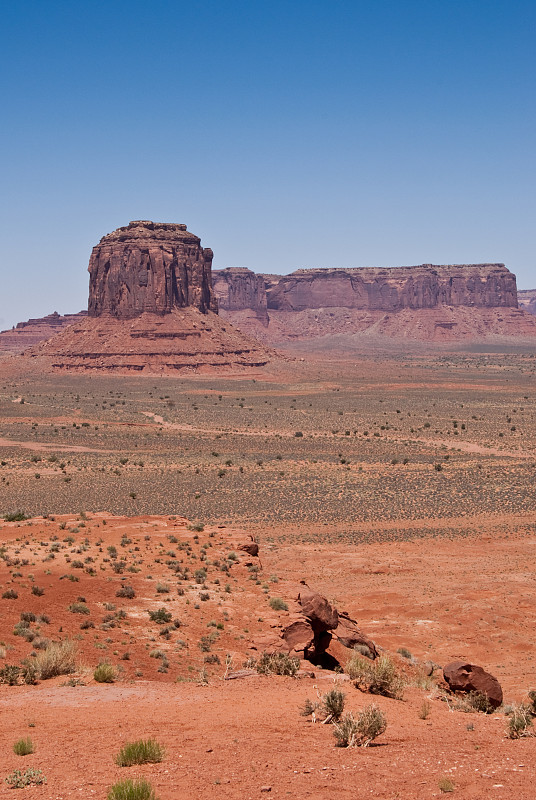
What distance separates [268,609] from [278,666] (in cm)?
363

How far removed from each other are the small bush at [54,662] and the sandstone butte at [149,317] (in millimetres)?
102093

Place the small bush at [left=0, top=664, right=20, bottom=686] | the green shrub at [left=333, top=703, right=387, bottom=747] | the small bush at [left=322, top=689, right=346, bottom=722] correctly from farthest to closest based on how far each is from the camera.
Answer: the small bush at [left=0, top=664, right=20, bottom=686], the small bush at [left=322, top=689, right=346, bottom=722], the green shrub at [left=333, top=703, right=387, bottom=747]

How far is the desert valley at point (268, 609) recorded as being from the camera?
8.39 metres

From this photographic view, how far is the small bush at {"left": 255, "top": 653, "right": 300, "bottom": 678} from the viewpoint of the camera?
12805 millimetres

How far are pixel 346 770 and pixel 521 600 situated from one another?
14.7 meters

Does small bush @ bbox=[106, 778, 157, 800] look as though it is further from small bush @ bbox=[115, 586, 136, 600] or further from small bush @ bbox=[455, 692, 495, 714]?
small bush @ bbox=[115, 586, 136, 600]

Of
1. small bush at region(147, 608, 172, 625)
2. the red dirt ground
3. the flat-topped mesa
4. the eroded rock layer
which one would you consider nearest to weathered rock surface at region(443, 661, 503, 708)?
the red dirt ground

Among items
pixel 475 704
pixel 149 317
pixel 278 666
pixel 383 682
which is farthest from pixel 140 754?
pixel 149 317

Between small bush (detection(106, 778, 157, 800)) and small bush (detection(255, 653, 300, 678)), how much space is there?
5.65 meters

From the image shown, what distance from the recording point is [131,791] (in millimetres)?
7164

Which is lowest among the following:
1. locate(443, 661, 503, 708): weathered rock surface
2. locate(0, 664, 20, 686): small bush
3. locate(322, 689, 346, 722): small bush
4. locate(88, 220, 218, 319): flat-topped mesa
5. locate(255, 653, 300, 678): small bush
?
locate(443, 661, 503, 708): weathered rock surface

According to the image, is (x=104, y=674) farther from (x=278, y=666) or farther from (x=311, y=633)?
(x=311, y=633)

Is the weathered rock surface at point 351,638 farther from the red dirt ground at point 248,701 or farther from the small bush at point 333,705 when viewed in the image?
the small bush at point 333,705

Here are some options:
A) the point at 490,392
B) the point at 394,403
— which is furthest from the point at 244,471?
the point at 490,392
